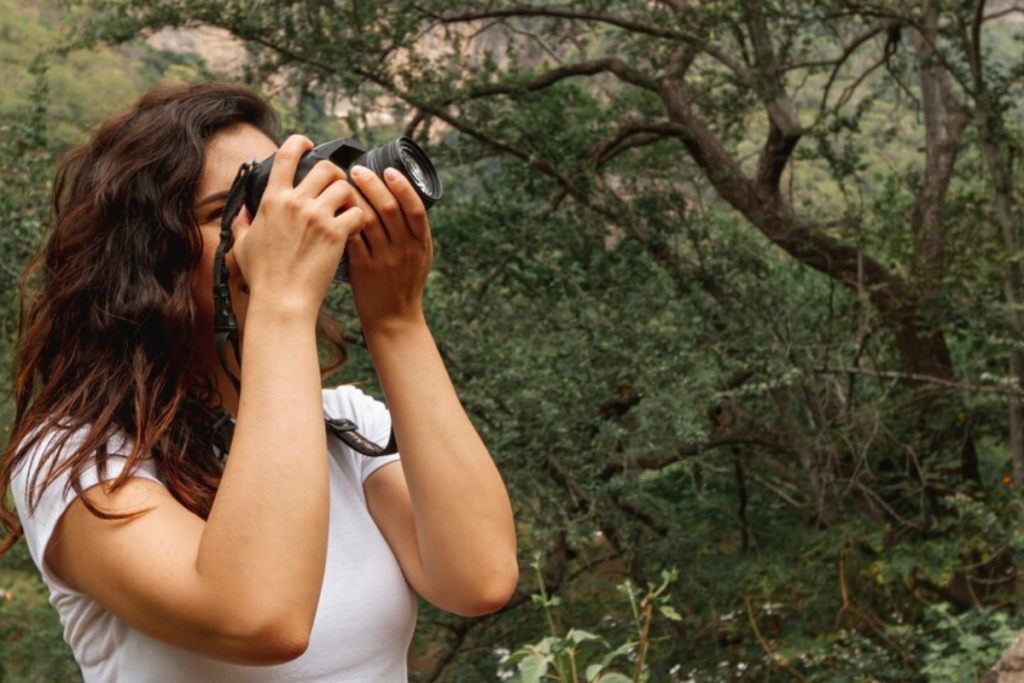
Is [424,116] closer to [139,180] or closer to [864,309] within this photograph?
[864,309]

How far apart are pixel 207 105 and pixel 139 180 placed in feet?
0.38

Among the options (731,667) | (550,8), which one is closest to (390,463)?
(731,667)

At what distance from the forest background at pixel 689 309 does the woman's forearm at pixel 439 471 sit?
3.54 meters

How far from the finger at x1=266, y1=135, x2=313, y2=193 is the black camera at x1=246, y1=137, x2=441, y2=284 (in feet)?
0.06

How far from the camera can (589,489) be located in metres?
5.00

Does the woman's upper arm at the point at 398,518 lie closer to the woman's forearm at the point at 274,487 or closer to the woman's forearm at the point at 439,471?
the woman's forearm at the point at 439,471

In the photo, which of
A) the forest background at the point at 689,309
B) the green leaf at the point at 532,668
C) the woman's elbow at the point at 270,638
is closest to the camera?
the woman's elbow at the point at 270,638

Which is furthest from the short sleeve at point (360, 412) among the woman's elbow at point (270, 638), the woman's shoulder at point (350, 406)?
the woman's elbow at point (270, 638)

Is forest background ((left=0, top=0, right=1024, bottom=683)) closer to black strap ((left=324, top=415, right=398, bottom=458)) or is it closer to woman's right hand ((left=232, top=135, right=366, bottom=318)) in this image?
black strap ((left=324, top=415, right=398, bottom=458))

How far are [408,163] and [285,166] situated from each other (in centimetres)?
13

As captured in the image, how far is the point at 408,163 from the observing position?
1220 millimetres

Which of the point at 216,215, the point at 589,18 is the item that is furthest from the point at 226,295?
the point at 589,18

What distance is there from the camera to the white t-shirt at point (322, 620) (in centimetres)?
109

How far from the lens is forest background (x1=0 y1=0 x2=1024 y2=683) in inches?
200
